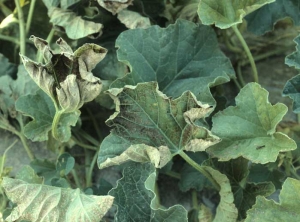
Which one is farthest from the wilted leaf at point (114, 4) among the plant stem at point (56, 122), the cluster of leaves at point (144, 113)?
the plant stem at point (56, 122)

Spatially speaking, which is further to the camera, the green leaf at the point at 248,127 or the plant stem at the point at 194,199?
the plant stem at the point at 194,199

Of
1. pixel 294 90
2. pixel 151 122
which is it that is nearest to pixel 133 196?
pixel 151 122

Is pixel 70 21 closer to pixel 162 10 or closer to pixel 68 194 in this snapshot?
pixel 162 10

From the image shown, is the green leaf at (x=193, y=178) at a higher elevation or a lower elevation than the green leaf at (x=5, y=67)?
lower

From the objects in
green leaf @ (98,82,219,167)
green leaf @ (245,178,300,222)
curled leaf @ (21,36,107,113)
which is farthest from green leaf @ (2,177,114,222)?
green leaf @ (245,178,300,222)

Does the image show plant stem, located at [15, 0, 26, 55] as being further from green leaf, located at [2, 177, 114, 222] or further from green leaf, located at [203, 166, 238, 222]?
green leaf, located at [203, 166, 238, 222]

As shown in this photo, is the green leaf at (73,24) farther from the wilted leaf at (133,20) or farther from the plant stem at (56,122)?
the plant stem at (56,122)
